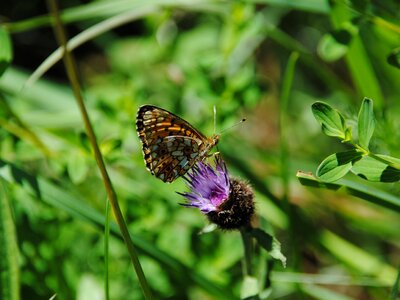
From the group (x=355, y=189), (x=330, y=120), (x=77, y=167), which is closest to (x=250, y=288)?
(x=355, y=189)

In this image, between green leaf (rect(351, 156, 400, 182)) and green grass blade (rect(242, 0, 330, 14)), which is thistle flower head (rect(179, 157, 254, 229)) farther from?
green grass blade (rect(242, 0, 330, 14))

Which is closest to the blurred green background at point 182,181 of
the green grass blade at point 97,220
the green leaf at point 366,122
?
the green grass blade at point 97,220

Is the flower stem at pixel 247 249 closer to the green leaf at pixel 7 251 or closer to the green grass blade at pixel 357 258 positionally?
the green leaf at pixel 7 251

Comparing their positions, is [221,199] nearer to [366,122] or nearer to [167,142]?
[167,142]

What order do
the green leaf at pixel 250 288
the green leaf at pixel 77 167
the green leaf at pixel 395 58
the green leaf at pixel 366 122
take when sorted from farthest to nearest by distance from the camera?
the green leaf at pixel 77 167 < the green leaf at pixel 395 58 < the green leaf at pixel 250 288 < the green leaf at pixel 366 122

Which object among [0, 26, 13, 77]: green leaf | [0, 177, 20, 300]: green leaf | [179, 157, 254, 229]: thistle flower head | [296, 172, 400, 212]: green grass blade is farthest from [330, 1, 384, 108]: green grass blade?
[0, 177, 20, 300]: green leaf

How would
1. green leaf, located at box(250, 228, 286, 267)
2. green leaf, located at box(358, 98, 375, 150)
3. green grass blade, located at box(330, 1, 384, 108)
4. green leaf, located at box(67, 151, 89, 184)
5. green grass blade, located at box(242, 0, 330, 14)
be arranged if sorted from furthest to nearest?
green grass blade, located at box(330, 1, 384, 108), green grass blade, located at box(242, 0, 330, 14), green leaf, located at box(67, 151, 89, 184), green leaf, located at box(250, 228, 286, 267), green leaf, located at box(358, 98, 375, 150)

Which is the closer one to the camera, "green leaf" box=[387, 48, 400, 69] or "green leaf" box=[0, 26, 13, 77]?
"green leaf" box=[387, 48, 400, 69]
